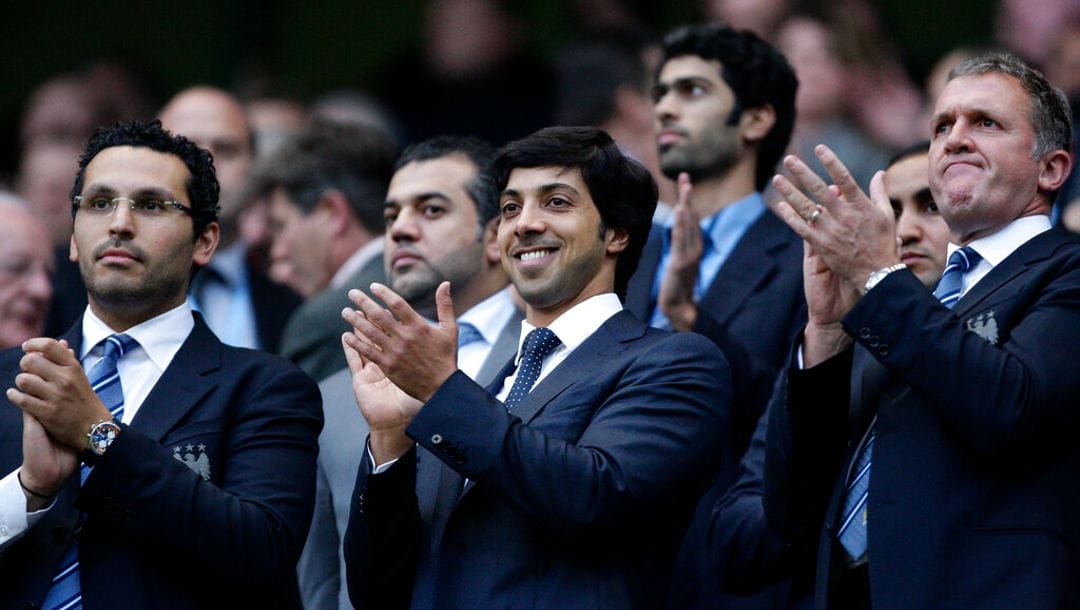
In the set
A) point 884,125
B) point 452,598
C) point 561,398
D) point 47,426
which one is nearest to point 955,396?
point 561,398

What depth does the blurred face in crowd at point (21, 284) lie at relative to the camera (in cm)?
699

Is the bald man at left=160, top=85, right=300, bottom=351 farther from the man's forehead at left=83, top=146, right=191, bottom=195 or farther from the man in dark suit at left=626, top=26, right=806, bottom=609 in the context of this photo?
the man's forehead at left=83, top=146, right=191, bottom=195

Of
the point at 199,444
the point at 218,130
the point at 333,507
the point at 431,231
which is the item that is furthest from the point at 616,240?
the point at 218,130

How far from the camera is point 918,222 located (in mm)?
5953

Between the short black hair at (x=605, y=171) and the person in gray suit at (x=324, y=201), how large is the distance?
2.55 metres

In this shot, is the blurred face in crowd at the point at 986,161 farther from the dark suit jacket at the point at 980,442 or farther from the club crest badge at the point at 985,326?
the club crest badge at the point at 985,326

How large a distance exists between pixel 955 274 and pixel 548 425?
3.66 feet

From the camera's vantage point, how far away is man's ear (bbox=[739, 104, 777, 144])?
6.88m

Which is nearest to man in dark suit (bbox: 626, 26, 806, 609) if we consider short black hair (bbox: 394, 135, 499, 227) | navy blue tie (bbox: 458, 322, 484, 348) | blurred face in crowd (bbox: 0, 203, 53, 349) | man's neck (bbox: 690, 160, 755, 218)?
man's neck (bbox: 690, 160, 755, 218)

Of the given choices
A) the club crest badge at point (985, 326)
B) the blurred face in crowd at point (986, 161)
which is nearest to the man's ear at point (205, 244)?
the blurred face in crowd at point (986, 161)

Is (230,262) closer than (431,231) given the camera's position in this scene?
No

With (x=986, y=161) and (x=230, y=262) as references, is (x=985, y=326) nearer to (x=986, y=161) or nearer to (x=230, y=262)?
(x=986, y=161)

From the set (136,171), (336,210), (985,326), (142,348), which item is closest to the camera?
(985,326)

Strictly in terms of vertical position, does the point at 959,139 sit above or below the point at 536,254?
above
